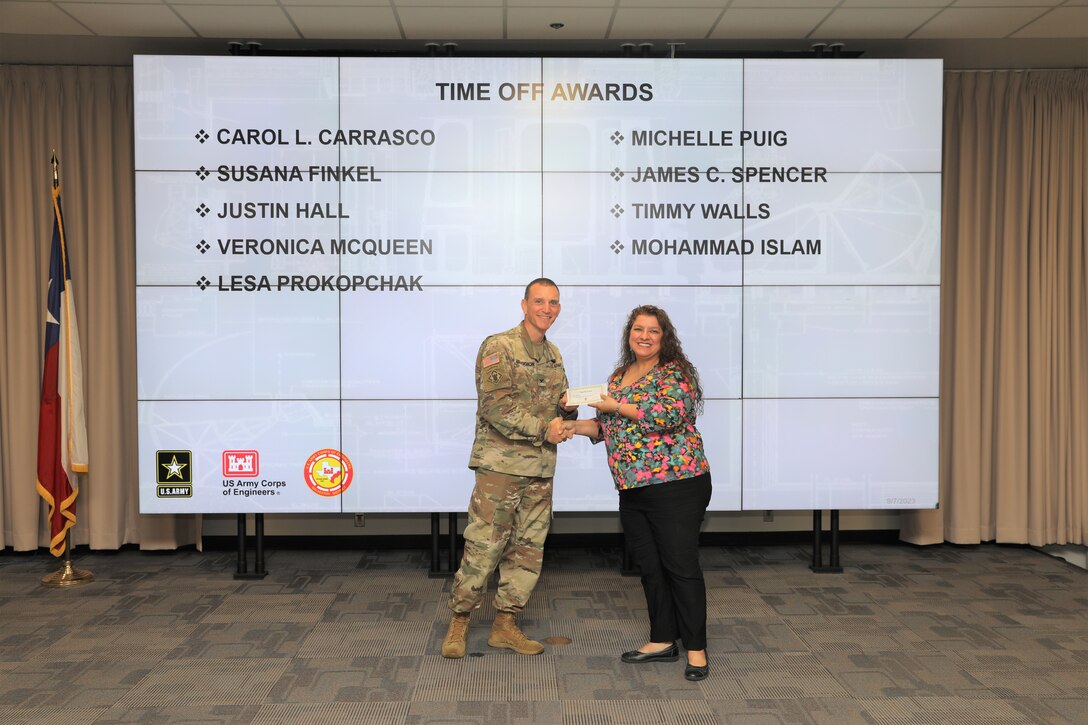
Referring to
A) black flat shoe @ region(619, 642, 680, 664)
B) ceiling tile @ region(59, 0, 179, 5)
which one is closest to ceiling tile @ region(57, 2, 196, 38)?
ceiling tile @ region(59, 0, 179, 5)

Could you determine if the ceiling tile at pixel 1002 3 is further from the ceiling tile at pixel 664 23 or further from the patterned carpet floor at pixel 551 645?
the patterned carpet floor at pixel 551 645

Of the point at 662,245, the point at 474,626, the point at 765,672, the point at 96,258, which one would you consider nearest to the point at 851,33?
the point at 662,245

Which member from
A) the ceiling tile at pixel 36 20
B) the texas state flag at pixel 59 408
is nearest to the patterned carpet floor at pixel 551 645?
the texas state flag at pixel 59 408

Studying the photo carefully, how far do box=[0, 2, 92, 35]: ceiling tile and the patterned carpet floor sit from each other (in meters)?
3.15

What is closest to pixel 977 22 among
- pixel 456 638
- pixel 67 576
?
pixel 456 638

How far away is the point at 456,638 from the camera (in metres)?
3.74

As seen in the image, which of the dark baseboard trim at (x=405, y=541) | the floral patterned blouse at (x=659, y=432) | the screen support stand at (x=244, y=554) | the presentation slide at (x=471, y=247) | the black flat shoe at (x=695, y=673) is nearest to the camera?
the floral patterned blouse at (x=659, y=432)

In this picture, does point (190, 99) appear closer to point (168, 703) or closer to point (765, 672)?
point (168, 703)

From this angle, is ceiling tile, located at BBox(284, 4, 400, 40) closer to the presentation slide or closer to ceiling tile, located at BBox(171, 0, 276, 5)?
ceiling tile, located at BBox(171, 0, 276, 5)

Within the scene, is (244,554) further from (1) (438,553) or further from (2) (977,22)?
(2) (977,22)

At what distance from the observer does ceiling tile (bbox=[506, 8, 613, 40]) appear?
4.57 m

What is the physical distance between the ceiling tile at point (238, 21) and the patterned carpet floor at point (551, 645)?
10.5 ft

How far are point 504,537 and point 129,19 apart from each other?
11.6 ft

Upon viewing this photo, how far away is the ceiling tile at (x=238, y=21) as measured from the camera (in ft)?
14.8
